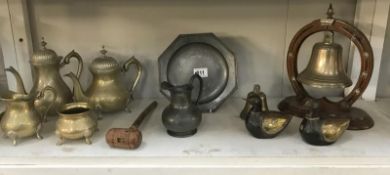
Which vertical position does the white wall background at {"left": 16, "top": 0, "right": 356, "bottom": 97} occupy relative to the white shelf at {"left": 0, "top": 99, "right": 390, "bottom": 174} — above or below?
above

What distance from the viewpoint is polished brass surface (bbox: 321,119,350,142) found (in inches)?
32.5

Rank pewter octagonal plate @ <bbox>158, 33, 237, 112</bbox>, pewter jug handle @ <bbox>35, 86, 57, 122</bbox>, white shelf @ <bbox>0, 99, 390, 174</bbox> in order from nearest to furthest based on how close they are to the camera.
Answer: white shelf @ <bbox>0, 99, 390, 174</bbox>, pewter jug handle @ <bbox>35, 86, 57, 122</bbox>, pewter octagonal plate @ <bbox>158, 33, 237, 112</bbox>

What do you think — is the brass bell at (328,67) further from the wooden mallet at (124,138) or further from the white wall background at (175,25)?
the wooden mallet at (124,138)

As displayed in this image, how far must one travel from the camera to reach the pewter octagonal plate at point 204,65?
1025 millimetres

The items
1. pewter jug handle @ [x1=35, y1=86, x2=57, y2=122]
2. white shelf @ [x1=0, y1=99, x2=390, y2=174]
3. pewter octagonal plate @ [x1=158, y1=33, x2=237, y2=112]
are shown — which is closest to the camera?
white shelf @ [x1=0, y1=99, x2=390, y2=174]

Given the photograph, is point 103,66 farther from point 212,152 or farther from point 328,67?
point 328,67

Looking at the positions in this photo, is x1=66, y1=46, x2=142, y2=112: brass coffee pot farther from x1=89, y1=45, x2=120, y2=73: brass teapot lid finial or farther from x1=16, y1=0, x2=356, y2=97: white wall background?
x1=16, y1=0, x2=356, y2=97: white wall background

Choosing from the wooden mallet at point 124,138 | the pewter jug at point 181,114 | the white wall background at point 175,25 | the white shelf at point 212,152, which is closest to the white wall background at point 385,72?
the white wall background at point 175,25

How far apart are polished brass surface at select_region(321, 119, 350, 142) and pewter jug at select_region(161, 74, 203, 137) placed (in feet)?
0.93

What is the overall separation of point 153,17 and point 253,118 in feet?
1.38

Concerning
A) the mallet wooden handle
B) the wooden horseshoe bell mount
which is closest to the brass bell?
the wooden horseshoe bell mount

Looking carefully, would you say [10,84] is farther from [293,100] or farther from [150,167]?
[293,100]

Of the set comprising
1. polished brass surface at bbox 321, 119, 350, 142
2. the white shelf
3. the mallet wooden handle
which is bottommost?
the white shelf

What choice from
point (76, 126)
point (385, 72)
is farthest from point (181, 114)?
point (385, 72)
